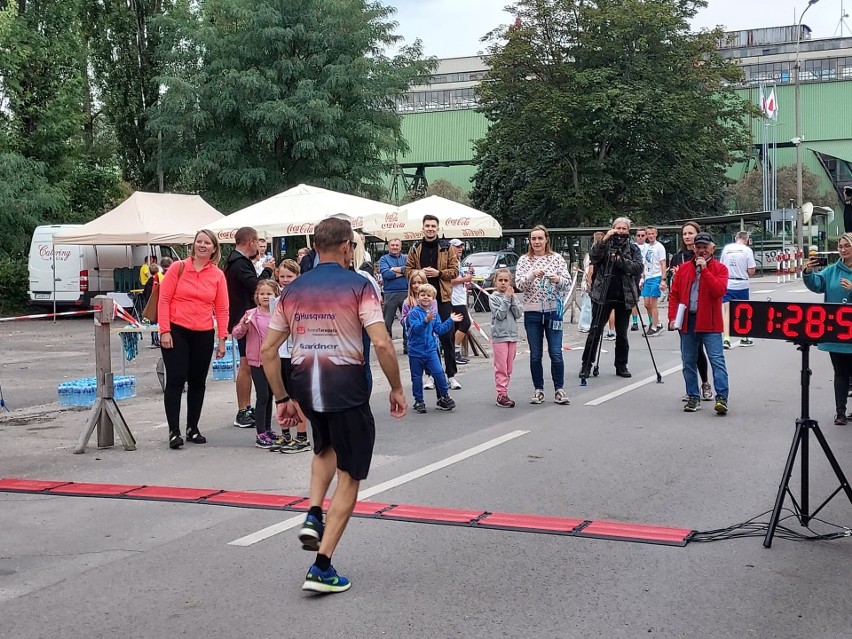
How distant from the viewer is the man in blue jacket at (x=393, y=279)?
625 inches

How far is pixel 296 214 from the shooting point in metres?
17.6

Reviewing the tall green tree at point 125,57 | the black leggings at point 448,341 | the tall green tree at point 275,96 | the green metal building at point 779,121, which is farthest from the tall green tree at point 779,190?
the black leggings at point 448,341

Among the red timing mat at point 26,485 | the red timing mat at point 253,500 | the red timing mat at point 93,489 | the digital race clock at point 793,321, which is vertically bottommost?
the red timing mat at point 26,485

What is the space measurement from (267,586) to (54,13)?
30396mm

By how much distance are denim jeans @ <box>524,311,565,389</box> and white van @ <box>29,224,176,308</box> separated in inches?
725

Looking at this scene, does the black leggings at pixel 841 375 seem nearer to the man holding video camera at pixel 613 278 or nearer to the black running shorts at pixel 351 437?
→ the man holding video camera at pixel 613 278

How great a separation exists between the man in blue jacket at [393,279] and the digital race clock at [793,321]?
Result: 31.6 feet

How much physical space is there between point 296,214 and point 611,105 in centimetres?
3094

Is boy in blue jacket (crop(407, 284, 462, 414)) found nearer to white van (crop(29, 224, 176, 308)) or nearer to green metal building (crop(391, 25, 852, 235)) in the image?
white van (crop(29, 224, 176, 308))

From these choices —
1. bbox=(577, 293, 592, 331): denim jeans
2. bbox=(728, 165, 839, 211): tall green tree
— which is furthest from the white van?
bbox=(728, 165, 839, 211): tall green tree

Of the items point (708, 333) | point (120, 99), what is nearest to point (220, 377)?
point (708, 333)

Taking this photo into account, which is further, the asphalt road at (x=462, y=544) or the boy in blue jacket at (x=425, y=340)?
the boy in blue jacket at (x=425, y=340)

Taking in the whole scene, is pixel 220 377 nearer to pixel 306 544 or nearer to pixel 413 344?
pixel 413 344

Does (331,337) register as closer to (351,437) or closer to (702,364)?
(351,437)
